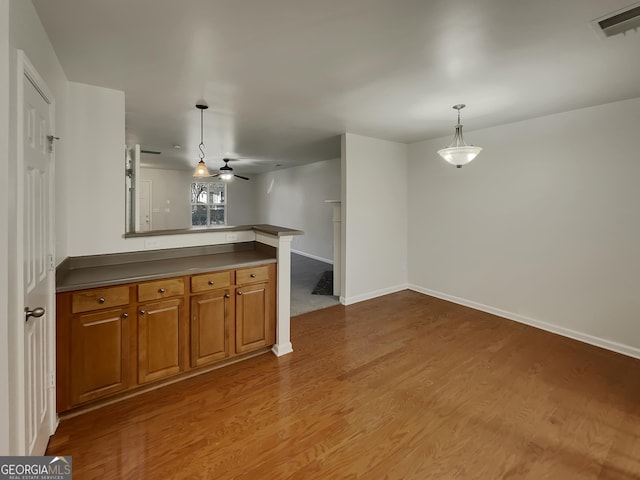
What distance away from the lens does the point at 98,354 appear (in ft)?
6.98

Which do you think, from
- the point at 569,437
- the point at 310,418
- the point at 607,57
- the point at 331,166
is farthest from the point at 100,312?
the point at 331,166

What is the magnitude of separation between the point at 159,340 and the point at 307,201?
5955 mm

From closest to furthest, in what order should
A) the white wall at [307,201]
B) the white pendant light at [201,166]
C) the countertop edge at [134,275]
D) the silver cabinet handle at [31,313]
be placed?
the silver cabinet handle at [31,313]
the countertop edge at [134,275]
the white pendant light at [201,166]
the white wall at [307,201]

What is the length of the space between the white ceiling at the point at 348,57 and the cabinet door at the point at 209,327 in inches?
74.4

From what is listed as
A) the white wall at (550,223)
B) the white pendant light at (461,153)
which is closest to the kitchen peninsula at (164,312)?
the white pendant light at (461,153)

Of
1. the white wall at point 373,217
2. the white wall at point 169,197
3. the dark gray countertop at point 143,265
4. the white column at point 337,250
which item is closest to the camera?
the dark gray countertop at point 143,265

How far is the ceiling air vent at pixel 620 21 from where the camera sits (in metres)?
1.67

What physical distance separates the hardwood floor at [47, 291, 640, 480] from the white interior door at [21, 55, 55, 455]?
33 centimetres

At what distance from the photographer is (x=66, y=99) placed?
2582 mm

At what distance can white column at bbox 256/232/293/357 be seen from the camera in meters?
2.91

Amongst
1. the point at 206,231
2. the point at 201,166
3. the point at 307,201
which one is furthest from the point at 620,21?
the point at 307,201

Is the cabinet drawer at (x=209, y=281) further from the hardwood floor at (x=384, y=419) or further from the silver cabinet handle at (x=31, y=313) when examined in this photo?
the silver cabinet handle at (x=31, y=313)

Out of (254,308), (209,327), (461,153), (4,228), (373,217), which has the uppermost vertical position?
(461,153)

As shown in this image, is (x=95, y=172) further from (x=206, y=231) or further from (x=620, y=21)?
(x=620, y=21)
